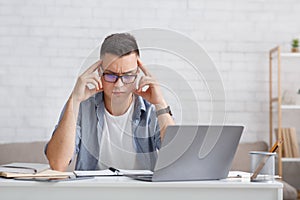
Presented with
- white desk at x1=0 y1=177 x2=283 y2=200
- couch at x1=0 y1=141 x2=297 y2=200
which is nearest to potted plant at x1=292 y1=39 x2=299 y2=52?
couch at x1=0 y1=141 x2=297 y2=200

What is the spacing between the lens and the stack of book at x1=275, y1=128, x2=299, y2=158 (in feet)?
13.0

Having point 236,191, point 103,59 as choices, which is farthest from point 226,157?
point 103,59

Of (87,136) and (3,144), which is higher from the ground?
(87,136)

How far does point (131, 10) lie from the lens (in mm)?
4141

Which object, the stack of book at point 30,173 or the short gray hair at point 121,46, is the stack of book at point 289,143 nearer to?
the short gray hair at point 121,46

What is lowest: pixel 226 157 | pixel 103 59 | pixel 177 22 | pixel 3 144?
pixel 3 144

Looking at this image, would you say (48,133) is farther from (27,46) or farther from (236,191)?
(236,191)

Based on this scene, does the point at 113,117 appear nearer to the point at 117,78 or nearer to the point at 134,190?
the point at 117,78

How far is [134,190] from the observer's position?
5.26 ft

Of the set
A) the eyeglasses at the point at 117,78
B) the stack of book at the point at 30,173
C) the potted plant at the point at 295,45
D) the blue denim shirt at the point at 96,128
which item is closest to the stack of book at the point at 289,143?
the potted plant at the point at 295,45

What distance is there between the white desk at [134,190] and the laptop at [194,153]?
48 mm

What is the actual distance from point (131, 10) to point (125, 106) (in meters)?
1.97

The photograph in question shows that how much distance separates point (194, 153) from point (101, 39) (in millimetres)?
2579

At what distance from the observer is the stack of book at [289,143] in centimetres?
397
